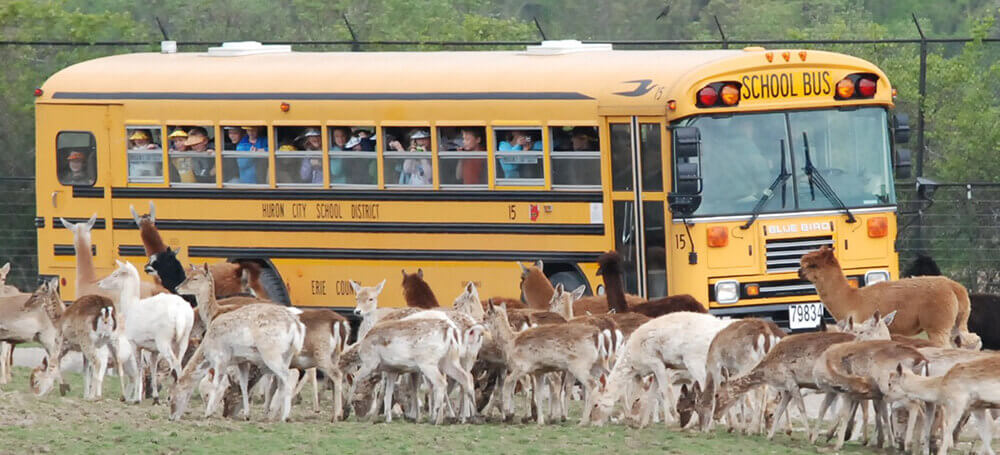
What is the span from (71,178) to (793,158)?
864 centimetres

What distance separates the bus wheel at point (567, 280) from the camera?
66.9 ft

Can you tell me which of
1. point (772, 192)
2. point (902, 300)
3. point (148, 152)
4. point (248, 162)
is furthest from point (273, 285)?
point (902, 300)

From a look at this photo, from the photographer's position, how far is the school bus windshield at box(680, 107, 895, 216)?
1948 cm

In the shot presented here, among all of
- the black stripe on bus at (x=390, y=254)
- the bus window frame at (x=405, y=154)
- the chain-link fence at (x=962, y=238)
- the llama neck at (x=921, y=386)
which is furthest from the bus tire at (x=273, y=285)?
the llama neck at (x=921, y=386)

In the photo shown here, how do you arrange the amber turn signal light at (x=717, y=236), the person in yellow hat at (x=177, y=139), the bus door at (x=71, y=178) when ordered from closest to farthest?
the amber turn signal light at (x=717, y=236) < the person in yellow hat at (x=177, y=139) < the bus door at (x=71, y=178)

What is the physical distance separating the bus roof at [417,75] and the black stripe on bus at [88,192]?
1.05 m

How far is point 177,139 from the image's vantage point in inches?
871

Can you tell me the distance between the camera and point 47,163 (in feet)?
75.4

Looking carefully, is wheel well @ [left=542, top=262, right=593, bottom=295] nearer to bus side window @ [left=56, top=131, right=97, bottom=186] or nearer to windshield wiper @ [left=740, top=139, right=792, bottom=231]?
windshield wiper @ [left=740, top=139, right=792, bottom=231]

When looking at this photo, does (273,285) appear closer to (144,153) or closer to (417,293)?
(144,153)

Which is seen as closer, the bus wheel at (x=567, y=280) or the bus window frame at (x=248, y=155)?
the bus wheel at (x=567, y=280)

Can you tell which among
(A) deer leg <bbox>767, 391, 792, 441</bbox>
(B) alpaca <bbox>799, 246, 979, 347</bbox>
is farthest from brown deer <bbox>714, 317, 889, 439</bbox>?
(B) alpaca <bbox>799, 246, 979, 347</bbox>

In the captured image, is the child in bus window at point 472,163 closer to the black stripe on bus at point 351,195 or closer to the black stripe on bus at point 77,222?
the black stripe on bus at point 351,195

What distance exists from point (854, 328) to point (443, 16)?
62.8 feet
